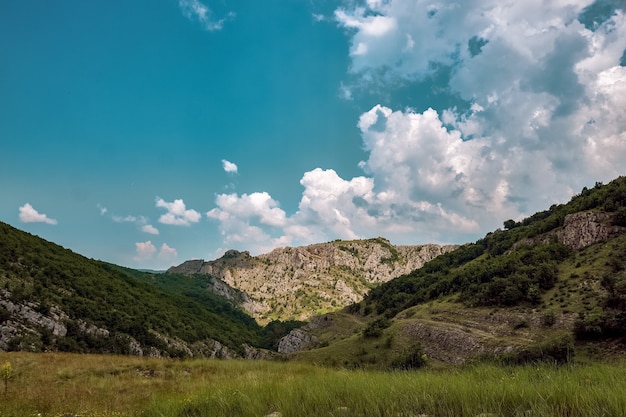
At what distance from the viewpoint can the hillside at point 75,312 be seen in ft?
285

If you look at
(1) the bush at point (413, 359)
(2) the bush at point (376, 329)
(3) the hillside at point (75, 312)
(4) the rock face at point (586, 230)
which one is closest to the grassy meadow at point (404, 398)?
(1) the bush at point (413, 359)

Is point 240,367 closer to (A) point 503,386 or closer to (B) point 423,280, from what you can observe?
(A) point 503,386

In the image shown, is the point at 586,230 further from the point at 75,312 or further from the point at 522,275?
the point at 75,312

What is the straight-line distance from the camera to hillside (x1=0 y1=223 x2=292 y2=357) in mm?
86750

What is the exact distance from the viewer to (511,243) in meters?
141

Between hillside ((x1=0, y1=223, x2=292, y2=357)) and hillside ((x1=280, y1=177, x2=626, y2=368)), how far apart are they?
69.3 meters

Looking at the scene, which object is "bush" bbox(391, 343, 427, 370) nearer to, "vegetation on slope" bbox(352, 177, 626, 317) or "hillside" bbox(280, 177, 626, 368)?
"hillside" bbox(280, 177, 626, 368)

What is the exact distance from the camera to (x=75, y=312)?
11100 centimetres

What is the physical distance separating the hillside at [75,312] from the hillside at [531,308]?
69313 mm

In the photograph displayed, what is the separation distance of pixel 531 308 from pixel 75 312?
137452 millimetres

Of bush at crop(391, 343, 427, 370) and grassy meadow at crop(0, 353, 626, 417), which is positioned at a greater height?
grassy meadow at crop(0, 353, 626, 417)

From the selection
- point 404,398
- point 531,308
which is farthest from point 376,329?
point 404,398

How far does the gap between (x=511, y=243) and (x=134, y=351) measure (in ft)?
512

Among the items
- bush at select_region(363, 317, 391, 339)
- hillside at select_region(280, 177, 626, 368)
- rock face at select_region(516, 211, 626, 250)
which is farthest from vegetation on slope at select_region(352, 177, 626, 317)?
bush at select_region(363, 317, 391, 339)
